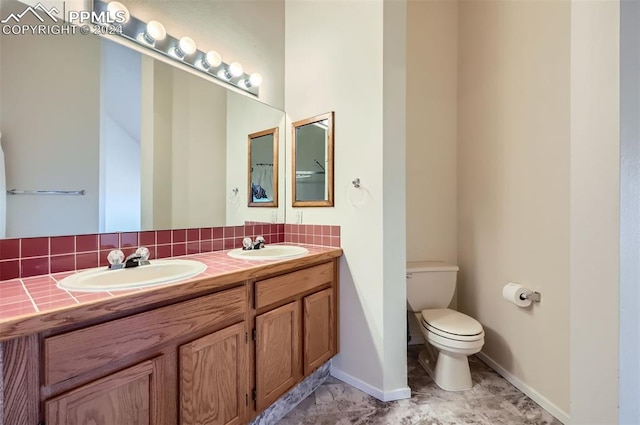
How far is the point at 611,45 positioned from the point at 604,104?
151 millimetres

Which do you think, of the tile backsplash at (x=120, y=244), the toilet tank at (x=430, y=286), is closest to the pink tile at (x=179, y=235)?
the tile backsplash at (x=120, y=244)

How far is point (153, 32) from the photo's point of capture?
58.6 inches

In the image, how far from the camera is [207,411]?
3.55 feet

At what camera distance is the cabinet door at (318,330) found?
1594 mm

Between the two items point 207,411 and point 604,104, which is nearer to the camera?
point 604,104

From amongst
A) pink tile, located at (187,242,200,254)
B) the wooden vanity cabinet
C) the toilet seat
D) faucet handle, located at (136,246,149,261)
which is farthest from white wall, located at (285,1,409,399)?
faucet handle, located at (136,246,149,261)

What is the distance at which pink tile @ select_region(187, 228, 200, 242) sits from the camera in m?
1.61

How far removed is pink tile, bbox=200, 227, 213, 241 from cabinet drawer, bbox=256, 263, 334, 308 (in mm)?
591

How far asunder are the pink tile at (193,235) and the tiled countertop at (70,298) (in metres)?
0.43

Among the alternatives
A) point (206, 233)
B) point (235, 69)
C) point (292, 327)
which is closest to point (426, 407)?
point (292, 327)

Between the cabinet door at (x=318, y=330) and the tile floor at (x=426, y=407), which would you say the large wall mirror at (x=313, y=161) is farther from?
the tile floor at (x=426, y=407)

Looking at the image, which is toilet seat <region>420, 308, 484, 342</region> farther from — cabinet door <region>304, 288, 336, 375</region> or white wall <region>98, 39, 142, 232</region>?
white wall <region>98, 39, 142, 232</region>

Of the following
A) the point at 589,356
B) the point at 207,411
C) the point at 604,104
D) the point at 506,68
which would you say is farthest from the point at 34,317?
the point at 506,68

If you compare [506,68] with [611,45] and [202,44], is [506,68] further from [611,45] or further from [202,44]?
[202,44]
